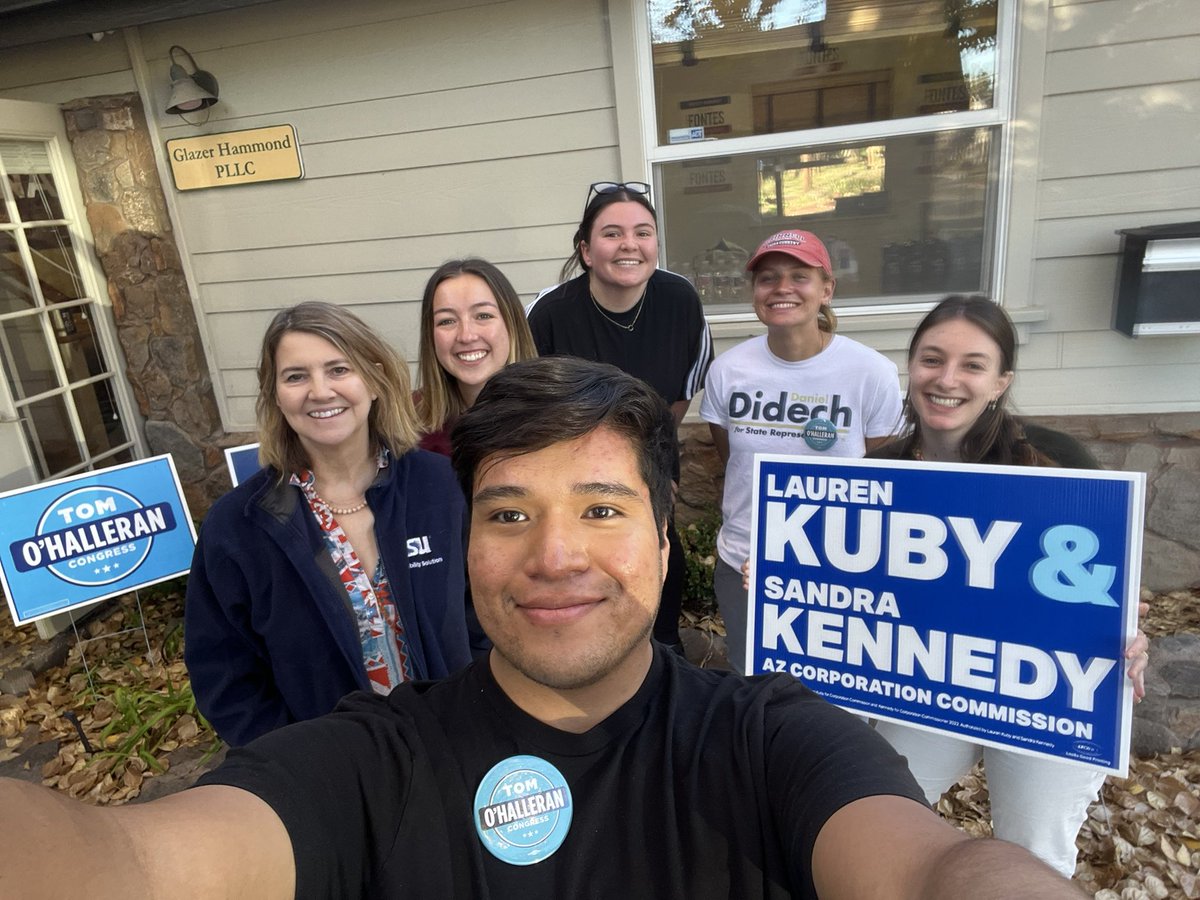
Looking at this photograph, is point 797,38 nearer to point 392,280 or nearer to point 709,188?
point 709,188

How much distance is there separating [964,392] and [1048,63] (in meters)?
2.18

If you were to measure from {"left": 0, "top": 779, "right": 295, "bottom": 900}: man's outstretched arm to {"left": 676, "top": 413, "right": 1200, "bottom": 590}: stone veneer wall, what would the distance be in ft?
11.9

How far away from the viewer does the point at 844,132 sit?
10.7 feet

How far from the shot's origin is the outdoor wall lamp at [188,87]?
11.6 feet

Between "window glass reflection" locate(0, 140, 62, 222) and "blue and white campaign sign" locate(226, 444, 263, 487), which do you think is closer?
"blue and white campaign sign" locate(226, 444, 263, 487)

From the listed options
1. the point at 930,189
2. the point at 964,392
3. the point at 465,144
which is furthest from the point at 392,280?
the point at 964,392

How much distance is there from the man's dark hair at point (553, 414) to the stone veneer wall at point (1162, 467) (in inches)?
117

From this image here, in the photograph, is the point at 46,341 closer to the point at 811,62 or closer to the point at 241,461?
the point at 241,461

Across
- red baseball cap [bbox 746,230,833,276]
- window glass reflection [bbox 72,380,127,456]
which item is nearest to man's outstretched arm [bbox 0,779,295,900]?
red baseball cap [bbox 746,230,833,276]

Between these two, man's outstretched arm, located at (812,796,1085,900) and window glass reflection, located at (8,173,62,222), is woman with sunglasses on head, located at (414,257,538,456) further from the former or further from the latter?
window glass reflection, located at (8,173,62,222)

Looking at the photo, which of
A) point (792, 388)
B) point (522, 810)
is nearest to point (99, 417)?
point (792, 388)

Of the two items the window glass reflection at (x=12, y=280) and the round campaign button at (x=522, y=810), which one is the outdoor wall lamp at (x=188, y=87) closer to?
the window glass reflection at (x=12, y=280)

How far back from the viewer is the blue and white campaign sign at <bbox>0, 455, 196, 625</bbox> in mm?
3090

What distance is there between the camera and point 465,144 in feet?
11.7
